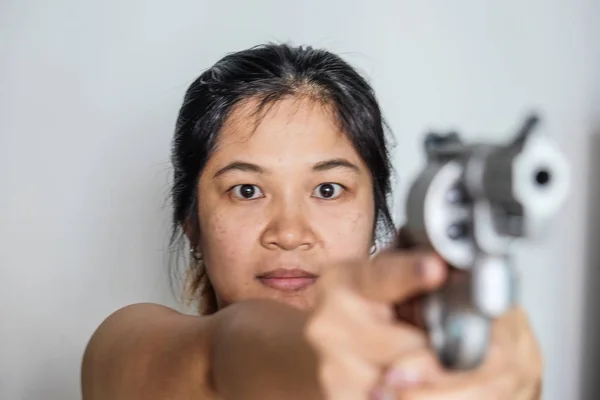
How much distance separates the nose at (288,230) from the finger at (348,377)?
379 millimetres

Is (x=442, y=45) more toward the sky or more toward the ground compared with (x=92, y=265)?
more toward the sky

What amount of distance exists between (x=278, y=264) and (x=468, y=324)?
0.42 m

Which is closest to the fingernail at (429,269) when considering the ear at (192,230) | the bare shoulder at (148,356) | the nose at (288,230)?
the bare shoulder at (148,356)

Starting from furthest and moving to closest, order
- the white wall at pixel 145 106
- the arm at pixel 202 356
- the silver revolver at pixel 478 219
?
the white wall at pixel 145 106 → the arm at pixel 202 356 → the silver revolver at pixel 478 219

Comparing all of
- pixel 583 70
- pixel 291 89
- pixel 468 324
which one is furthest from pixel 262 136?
pixel 583 70

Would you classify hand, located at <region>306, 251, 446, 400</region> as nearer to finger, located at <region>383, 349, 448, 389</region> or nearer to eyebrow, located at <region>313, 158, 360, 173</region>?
finger, located at <region>383, 349, 448, 389</region>

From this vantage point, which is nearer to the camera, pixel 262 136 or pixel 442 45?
pixel 262 136

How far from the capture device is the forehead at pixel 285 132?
2.57ft

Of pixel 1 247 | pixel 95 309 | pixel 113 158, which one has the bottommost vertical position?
pixel 95 309

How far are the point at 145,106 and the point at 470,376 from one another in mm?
1076

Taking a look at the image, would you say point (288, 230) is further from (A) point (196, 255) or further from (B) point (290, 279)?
(A) point (196, 255)

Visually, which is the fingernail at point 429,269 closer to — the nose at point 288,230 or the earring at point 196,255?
the nose at point 288,230

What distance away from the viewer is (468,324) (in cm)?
36

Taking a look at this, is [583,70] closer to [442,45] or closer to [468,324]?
[442,45]
